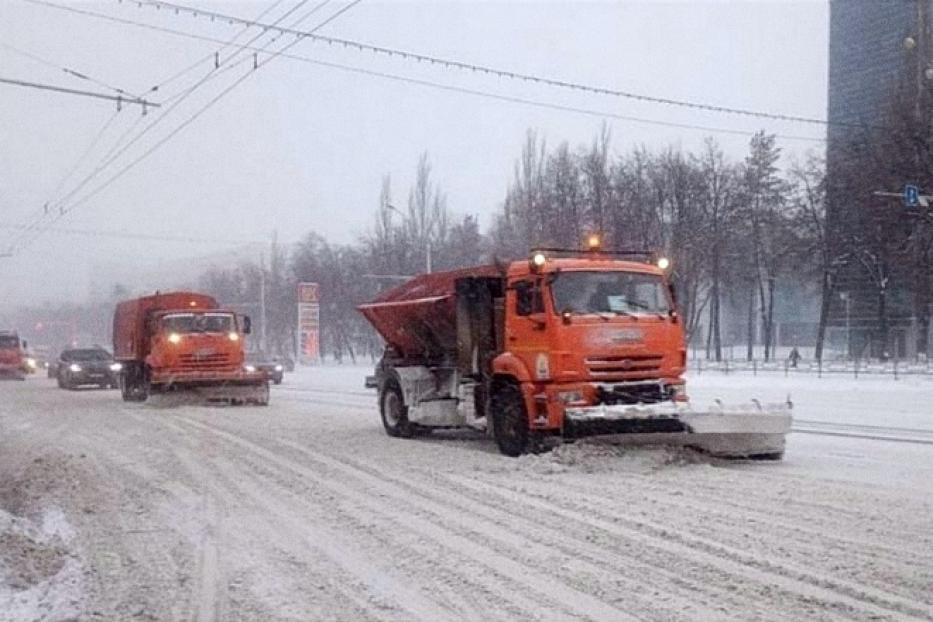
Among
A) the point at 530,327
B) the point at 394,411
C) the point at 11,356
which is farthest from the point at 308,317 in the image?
the point at 530,327

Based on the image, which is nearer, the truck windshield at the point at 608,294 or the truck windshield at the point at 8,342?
the truck windshield at the point at 608,294

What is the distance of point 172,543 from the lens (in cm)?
861

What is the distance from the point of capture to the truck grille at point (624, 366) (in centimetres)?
1325

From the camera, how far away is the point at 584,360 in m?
13.2

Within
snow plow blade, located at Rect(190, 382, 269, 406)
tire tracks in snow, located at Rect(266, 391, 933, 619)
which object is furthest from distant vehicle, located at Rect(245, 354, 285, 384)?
tire tracks in snow, located at Rect(266, 391, 933, 619)

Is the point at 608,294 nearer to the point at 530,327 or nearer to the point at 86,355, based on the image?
the point at 530,327

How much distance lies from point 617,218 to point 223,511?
47613 millimetres

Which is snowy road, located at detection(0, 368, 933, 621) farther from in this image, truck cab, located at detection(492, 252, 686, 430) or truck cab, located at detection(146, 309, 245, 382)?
truck cab, located at detection(146, 309, 245, 382)

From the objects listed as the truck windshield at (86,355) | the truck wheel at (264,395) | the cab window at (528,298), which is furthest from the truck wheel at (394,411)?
the truck windshield at (86,355)

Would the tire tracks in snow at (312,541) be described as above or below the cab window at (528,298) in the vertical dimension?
below

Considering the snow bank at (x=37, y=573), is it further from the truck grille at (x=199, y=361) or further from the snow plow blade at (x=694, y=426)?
the truck grille at (x=199, y=361)

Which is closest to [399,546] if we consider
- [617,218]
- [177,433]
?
[177,433]

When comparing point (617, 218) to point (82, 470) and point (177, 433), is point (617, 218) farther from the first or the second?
point (82, 470)

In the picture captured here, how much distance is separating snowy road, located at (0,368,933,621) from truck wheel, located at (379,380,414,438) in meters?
1.27
